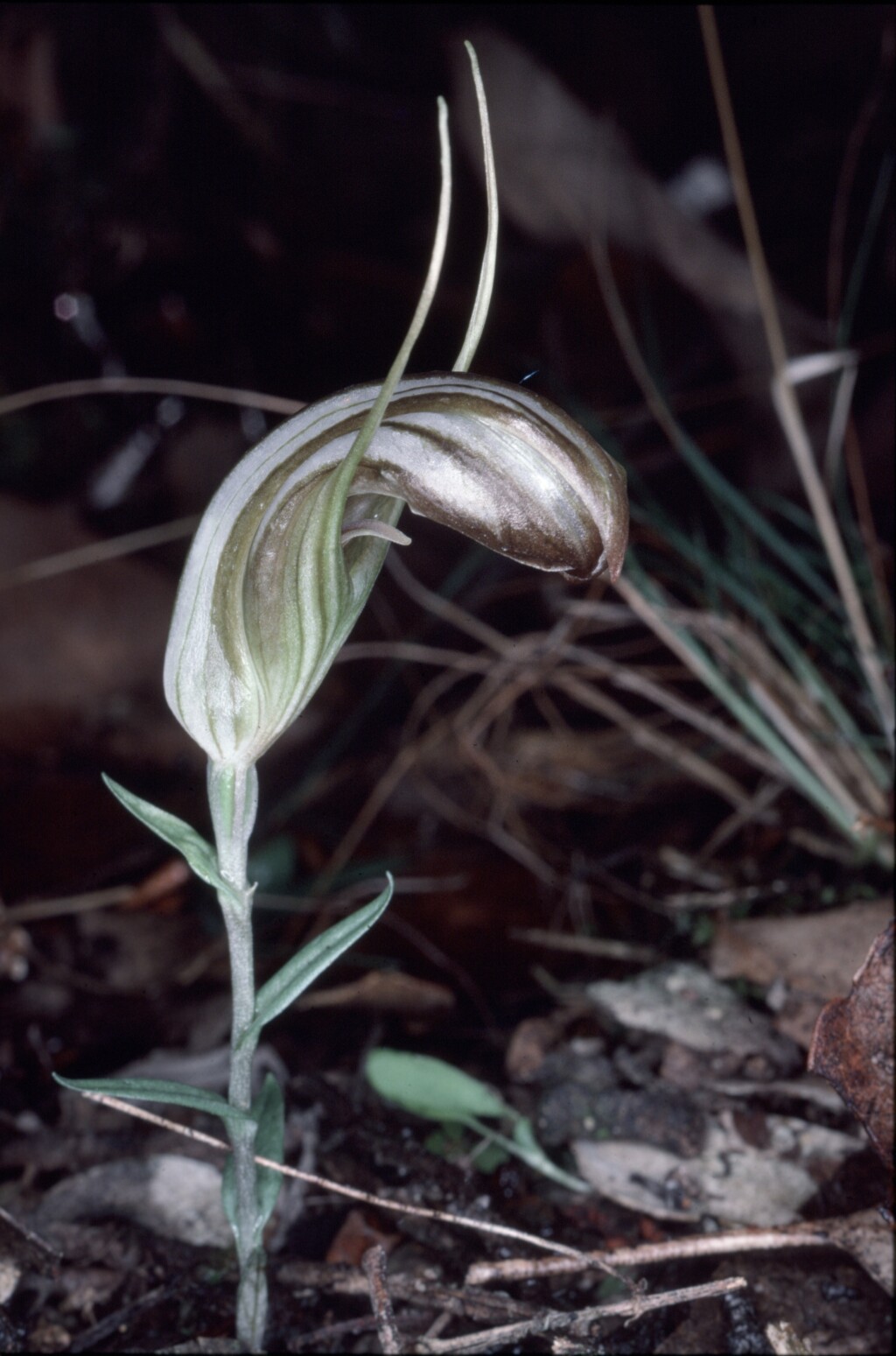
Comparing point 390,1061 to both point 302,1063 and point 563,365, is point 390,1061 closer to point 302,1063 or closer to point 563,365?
point 302,1063

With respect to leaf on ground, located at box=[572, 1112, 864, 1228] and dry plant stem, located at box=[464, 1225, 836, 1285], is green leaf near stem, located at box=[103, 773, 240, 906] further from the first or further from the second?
leaf on ground, located at box=[572, 1112, 864, 1228]

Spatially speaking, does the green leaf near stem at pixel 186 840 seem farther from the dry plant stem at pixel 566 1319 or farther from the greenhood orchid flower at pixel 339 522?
the dry plant stem at pixel 566 1319

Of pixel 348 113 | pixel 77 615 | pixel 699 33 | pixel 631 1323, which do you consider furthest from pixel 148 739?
pixel 699 33

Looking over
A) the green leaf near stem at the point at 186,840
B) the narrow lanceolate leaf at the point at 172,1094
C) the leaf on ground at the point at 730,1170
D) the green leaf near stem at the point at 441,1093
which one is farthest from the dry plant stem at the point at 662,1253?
the green leaf near stem at the point at 186,840

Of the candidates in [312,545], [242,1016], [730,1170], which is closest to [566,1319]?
[730,1170]

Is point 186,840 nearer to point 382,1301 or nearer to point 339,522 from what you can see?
point 339,522

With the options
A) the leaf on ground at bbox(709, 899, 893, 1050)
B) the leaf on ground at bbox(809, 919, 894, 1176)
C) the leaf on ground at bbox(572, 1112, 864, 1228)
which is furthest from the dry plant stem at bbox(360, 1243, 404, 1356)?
the leaf on ground at bbox(709, 899, 893, 1050)
